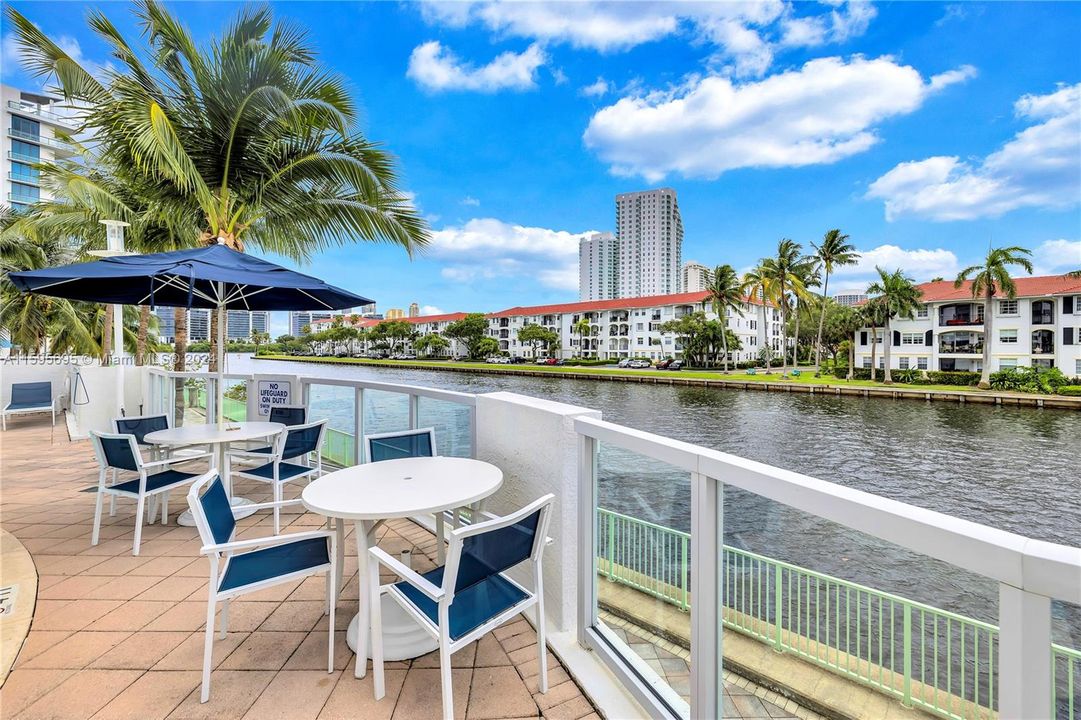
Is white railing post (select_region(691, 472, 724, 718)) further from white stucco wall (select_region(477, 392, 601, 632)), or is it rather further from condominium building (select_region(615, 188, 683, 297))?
condominium building (select_region(615, 188, 683, 297))

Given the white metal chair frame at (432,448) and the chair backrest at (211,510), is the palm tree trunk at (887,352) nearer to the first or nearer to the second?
the white metal chair frame at (432,448)

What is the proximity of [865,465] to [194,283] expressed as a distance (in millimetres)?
19276

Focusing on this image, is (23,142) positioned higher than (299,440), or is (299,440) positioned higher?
(23,142)

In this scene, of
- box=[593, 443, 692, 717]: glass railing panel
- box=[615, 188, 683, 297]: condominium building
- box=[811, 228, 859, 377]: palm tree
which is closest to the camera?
box=[593, 443, 692, 717]: glass railing panel

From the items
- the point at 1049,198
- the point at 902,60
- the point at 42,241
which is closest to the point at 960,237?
the point at 1049,198

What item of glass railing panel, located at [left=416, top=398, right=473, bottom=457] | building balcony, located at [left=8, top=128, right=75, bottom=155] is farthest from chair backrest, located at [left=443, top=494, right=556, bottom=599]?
building balcony, located at [left=8, top=128, right=75, bottom=155]

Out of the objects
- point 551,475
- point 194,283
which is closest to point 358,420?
point 194,283

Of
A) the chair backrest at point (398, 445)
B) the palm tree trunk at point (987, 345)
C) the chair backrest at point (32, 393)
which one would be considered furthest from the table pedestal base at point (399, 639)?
the palm tree trunk at point (987, 345)

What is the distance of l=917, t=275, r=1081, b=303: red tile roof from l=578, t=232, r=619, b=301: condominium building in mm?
97315

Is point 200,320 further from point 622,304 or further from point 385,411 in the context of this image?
point 622,304

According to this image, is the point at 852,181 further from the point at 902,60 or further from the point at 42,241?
the point at 42,241

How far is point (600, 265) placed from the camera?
138375 millimetres

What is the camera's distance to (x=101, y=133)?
6516 mm

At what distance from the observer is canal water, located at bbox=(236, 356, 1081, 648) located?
201cm
